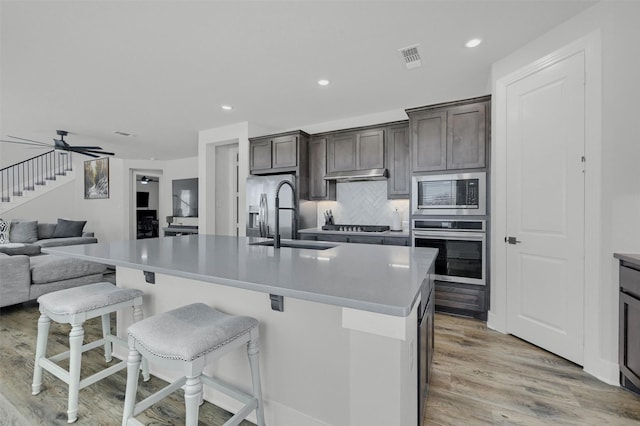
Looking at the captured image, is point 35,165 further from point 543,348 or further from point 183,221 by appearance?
point 543,348

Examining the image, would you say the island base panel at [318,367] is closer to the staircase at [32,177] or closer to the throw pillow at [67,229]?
the throw pillow at [67,229]

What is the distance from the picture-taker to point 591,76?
6.89ft

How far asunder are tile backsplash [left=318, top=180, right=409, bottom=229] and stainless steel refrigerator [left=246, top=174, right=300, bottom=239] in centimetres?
72

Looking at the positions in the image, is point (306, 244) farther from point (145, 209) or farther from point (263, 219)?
point (145, 209)

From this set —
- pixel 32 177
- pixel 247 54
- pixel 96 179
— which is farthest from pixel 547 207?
pixel 32 177

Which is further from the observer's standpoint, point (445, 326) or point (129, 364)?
point (445, 326)

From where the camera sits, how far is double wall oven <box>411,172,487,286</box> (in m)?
3.10

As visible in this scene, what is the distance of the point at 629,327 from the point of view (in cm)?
183

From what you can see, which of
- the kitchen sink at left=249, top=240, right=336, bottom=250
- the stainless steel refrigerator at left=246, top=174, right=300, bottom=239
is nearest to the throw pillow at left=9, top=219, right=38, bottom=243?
the stainless steel refrigerator at left=246, top=174, right=300, bottom=239

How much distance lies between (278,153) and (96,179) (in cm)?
635

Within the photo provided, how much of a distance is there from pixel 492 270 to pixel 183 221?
22.5 feet

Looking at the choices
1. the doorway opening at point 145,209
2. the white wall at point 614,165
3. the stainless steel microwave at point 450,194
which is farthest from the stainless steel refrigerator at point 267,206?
the doorway opening at point 145,209

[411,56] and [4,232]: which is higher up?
[411,56]

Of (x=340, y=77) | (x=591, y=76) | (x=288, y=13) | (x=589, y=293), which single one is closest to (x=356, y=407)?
(x=589, y=293)
